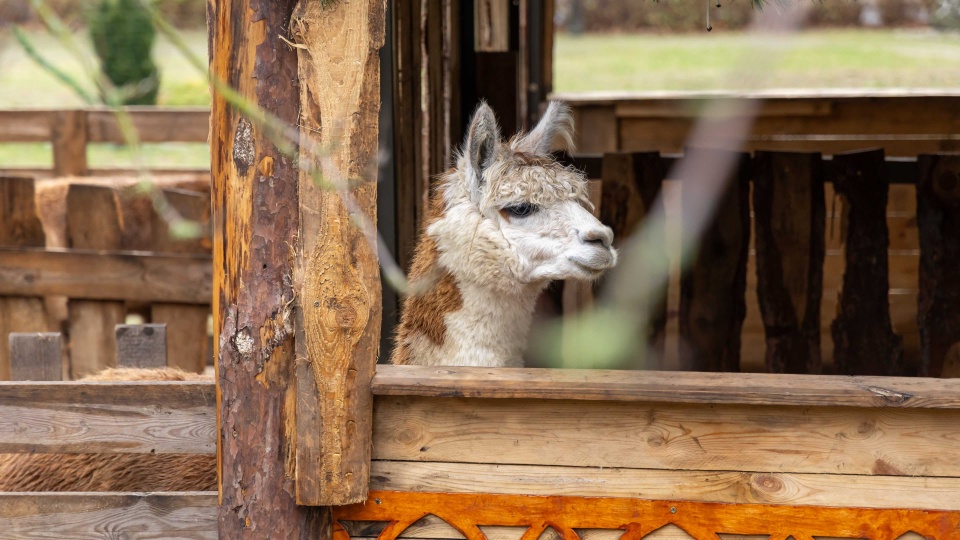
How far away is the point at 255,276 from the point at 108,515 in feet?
3.31

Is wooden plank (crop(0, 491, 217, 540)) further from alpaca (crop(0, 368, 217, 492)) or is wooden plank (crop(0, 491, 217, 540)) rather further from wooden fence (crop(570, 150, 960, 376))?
wooden fence (crop(570, 150, 960, 376))

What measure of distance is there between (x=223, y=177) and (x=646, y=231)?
8.12ft

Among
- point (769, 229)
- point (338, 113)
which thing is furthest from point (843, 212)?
point (338, 113)

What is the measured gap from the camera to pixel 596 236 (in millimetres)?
3281

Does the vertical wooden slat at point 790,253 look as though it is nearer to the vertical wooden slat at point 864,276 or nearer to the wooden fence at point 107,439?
the vertical wooden slat at point 864,276

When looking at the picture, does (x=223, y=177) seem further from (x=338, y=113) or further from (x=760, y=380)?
(x=760, y=380)

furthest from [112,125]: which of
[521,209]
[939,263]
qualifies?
[939,263]

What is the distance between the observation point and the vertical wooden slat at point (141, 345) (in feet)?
13.8

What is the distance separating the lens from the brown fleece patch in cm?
350

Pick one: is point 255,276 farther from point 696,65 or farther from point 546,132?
point 696,65

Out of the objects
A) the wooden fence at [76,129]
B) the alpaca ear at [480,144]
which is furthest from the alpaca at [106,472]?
the wooden fence at [76,129]

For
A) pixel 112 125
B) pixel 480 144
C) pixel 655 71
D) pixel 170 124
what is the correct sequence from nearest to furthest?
pixel 480 144, pixel 112 125, pixel 170 124, pixel 655 71

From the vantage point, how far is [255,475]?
2.68m

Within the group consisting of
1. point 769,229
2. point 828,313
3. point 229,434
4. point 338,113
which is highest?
point 338,113
